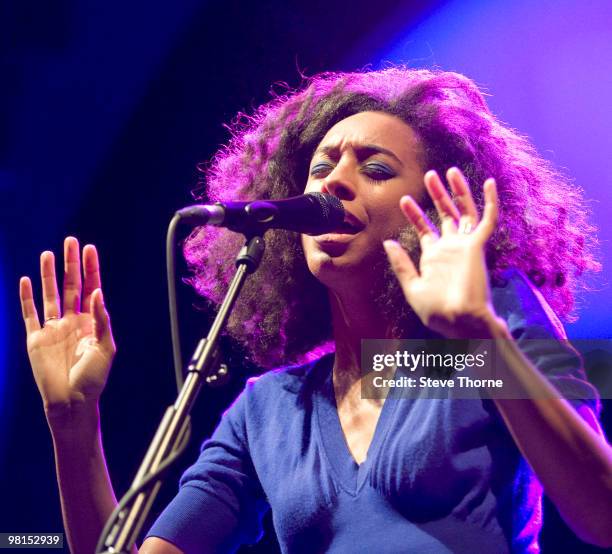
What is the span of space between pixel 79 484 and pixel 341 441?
58 centimetres

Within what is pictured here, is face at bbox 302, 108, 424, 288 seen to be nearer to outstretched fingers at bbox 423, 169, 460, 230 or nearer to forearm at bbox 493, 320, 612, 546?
outstretched fingers at bbox 423, 169, 460, 230

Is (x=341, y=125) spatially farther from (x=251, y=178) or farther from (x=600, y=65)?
(x=600, y=65)

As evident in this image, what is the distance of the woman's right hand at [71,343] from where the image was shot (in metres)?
1.62

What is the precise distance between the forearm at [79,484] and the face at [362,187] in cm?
63

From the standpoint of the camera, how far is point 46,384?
5.34ft

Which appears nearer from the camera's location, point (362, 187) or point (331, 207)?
point (331, 207)

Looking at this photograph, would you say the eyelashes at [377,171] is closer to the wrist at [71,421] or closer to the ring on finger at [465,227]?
the ring on finger at [465,227]

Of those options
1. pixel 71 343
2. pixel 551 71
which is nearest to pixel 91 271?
pixel 71 343

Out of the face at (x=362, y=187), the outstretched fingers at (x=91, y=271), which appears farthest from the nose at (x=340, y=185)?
the outstretched fingers at (x=91, y=271)

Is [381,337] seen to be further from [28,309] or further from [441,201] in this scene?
[28,309]

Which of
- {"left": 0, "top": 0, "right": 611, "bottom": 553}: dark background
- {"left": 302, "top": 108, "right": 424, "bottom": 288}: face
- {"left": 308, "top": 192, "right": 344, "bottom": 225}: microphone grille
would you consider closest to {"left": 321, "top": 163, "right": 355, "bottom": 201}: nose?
{"left": 302, "top": 108, "right": 424, "bottom": 288}: face

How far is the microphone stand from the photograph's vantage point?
1.09 m

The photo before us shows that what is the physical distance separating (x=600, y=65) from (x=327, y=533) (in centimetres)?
156

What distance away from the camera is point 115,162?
3.21 meters
